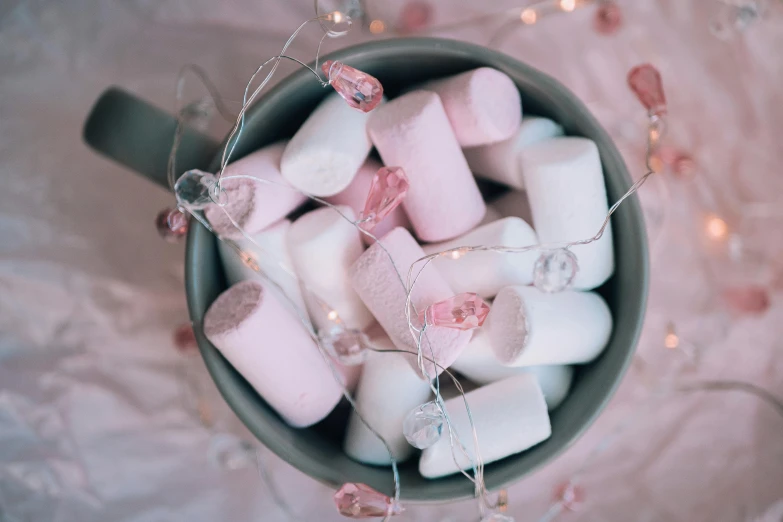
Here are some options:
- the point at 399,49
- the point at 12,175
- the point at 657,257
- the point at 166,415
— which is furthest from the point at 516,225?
the point at 12,175

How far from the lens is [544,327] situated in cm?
50

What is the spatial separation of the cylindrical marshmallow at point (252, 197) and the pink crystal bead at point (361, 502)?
21 centimetres

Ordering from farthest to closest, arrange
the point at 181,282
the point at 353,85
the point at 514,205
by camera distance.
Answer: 1. the point at 181,282
2. the point at 514,205
3. the point at 353,85

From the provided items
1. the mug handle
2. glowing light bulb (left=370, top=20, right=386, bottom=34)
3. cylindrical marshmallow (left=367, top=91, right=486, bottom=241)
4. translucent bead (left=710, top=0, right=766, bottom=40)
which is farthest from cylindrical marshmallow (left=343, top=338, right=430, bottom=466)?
translucent bead (left=710, top=0, right=766, bottom=40)

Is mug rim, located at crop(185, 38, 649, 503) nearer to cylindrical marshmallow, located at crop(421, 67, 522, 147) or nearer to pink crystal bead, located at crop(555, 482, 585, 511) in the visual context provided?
cylindrical marshmallow, located at crop(421, 67, 522, 147)

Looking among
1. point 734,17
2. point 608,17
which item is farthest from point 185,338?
point 734,17

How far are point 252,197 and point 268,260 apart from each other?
6 centimetres

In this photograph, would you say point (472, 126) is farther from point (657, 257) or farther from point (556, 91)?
point (657, 257)

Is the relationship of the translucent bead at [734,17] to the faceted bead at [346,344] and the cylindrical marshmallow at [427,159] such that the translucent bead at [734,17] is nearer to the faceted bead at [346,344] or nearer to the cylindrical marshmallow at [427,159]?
the cylindrical marshmallow at [427,159]

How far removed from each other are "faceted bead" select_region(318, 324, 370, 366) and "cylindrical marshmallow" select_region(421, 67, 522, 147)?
181 millimetres

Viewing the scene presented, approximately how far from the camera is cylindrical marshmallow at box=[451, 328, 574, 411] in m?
0.55

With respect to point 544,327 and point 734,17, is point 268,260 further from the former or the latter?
point 734,17

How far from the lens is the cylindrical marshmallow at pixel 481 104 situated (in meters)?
0.50

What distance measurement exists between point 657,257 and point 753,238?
0.12m
